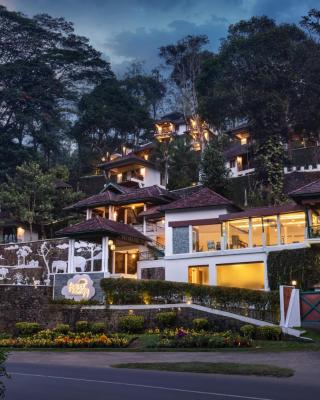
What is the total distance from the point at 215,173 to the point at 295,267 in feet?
69.8

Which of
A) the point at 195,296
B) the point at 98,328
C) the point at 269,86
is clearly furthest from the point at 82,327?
the point at 269,86

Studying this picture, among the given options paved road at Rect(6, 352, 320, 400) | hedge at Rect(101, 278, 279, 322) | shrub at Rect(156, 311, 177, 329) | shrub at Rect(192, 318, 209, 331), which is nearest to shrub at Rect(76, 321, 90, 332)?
hedge at Rect(101, 278, 279, 322)

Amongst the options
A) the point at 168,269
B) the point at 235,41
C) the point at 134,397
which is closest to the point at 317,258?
the point at 168,269

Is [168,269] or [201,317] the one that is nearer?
[201,317]

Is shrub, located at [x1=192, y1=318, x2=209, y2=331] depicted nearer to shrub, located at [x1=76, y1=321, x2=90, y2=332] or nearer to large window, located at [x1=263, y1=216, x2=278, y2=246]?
shrub, located at [x1=76, y1=321, x2=90, y2=332]

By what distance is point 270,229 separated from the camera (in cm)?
3756

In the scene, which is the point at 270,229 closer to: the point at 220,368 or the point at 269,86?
the point at 220,368

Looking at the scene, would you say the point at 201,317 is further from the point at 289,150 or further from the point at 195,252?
the point at 289,150

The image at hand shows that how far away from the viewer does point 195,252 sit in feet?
129

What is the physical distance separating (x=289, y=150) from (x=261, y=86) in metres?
7.86

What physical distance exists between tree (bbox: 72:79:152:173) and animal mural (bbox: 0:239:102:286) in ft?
91.3

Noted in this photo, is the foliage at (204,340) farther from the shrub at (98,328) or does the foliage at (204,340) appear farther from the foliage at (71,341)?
the shrub at (98,328)

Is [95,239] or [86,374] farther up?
[95,239]

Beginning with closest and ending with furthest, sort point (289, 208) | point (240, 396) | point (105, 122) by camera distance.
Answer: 1. point (240, 396)
2. point (289, 208)
3. point (105, 122)
